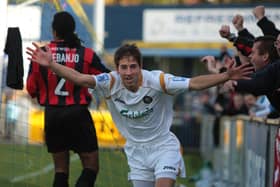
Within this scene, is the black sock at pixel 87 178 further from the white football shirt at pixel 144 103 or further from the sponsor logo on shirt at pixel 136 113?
the sponsor logo on shirt at pixel 136 113

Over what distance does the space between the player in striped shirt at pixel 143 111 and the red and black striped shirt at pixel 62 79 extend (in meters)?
0.97

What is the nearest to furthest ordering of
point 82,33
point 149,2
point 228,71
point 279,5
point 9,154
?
1. point 228,71
2. point 9,154
3. point 82,33
4. point 279,5
5. point 149,2

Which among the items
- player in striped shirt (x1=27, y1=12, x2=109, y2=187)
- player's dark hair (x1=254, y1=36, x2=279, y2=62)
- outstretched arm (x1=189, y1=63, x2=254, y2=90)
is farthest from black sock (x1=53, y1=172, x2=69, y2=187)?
player's dark hair (x1=254, y1=36, x2=279, y2=62)

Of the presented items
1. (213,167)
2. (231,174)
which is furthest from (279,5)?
(231,174)

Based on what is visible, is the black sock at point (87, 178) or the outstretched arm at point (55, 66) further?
the black sock at point (87, 178)

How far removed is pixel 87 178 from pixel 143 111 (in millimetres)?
1202

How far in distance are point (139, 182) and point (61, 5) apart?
319 centimetres

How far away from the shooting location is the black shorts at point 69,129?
8523 mm

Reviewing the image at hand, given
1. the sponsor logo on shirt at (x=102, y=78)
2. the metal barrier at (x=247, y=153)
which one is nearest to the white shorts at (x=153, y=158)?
the sponsor logo on shirt at (x=102, y=78)

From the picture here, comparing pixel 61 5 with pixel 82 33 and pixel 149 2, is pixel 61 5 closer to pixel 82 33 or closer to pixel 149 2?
pixel 82 33

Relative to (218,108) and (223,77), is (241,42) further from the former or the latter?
(218,108)

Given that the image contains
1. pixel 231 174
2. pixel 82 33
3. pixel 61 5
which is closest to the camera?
pixel 61 5

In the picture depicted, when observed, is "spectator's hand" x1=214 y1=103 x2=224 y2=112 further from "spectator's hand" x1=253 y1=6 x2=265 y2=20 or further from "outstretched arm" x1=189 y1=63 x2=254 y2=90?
"outstretched arm" x1=189 y1=63 x2=254 y2=90

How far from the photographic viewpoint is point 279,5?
3372cm
